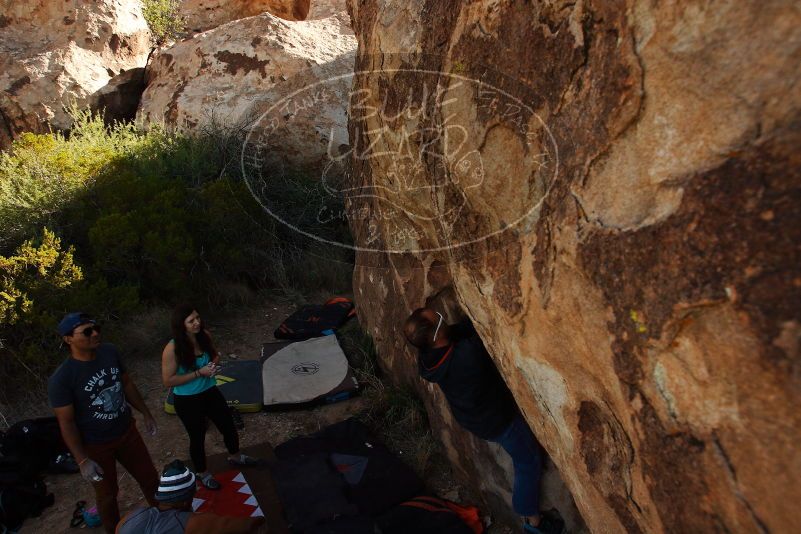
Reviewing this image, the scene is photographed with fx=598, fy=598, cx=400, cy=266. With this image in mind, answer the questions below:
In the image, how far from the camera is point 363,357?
4.72m

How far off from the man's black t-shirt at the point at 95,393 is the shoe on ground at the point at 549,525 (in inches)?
77.8

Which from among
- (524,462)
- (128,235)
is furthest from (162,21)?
(524,462)

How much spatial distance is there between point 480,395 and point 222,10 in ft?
30.9

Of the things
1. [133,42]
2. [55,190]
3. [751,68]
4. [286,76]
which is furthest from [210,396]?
[133,42]

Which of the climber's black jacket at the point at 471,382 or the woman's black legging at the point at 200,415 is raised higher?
the climber's black jacket at the point at 471,382

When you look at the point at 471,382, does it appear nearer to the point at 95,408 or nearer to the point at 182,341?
the point at 182,341

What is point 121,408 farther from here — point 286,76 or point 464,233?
point 286,76

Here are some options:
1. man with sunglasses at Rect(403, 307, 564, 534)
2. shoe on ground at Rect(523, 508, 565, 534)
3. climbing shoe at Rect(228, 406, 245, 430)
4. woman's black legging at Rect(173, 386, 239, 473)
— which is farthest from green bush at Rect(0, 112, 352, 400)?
shoe on ground at Rect(523, 508, 565, 534)

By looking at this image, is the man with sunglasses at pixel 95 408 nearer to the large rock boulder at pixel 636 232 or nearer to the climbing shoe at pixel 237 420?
the climbing shoe at pixel 237 420

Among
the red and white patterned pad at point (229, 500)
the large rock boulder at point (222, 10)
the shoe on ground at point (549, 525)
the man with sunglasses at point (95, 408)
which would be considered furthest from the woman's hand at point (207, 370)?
the large rock boulder at point (222, 10)

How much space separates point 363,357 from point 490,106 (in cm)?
303

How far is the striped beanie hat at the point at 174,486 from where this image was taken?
2.15m

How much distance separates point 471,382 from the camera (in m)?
2.60

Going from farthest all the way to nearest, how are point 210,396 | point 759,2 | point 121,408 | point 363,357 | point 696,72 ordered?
point 363,357, point 210,396, point 121,408, point 696,72, point 759,2
